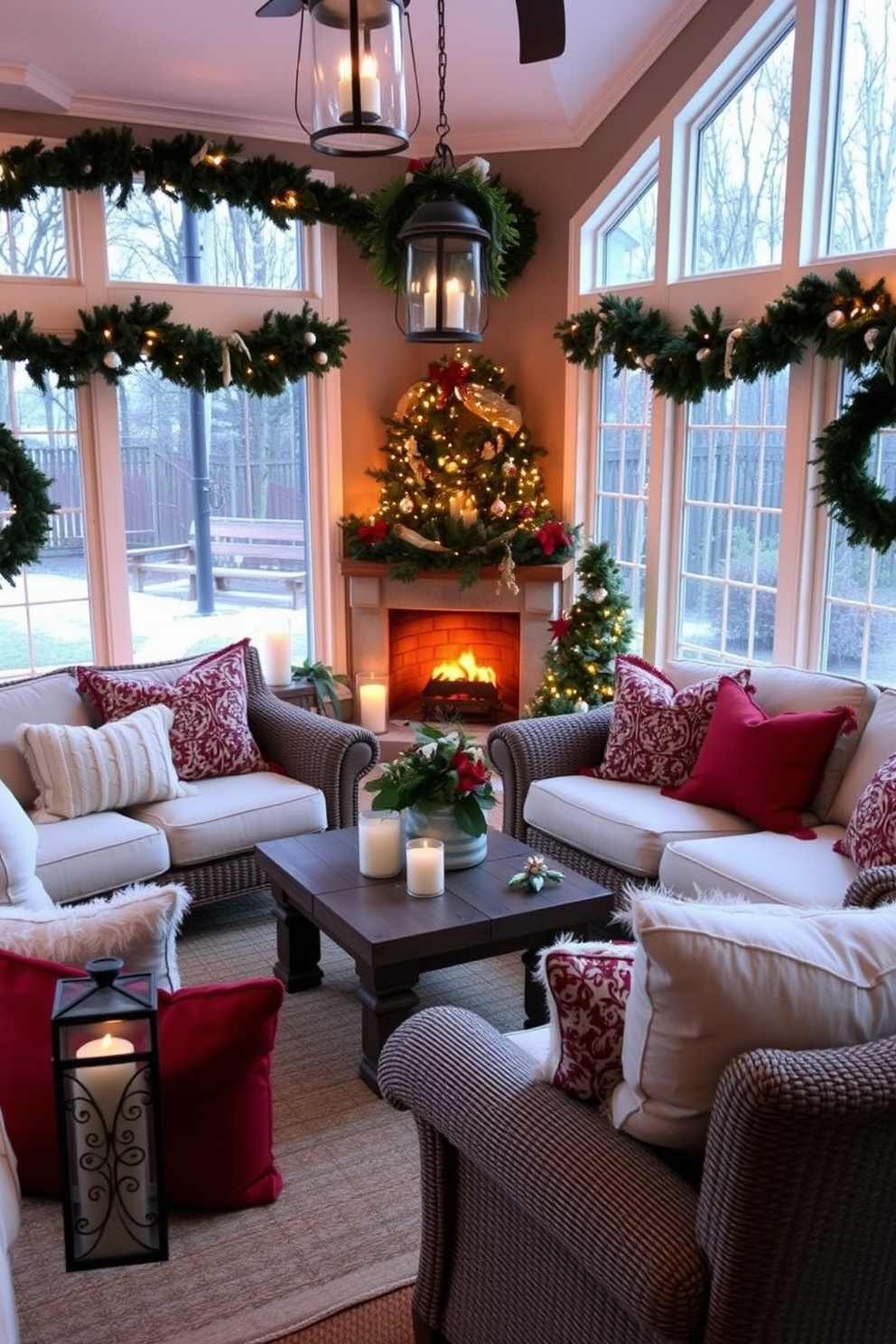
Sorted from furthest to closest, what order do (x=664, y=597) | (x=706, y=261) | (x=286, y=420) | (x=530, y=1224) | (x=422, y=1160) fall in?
1. (x=286, y=420)
2. (x=664, y=597)
3. (x=706, y=261)
4. (x=422, y=1160)
5. (x=530, y=1224)

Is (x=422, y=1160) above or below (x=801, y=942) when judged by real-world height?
below

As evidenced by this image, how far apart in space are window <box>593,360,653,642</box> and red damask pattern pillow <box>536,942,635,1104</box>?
3901 mm

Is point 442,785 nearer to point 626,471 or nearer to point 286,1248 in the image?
point 286,1248

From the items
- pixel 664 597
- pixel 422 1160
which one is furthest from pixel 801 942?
pixel 664 597

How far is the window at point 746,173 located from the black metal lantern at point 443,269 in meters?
1.62

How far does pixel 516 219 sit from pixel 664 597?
1.88 m

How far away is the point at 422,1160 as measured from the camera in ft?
7.15

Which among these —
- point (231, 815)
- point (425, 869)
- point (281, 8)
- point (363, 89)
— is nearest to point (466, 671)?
point (231, 815)

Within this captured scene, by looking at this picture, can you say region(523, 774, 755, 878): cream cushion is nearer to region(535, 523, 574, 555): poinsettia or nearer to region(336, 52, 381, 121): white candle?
region(535, 523, 574, 555): poinsettia

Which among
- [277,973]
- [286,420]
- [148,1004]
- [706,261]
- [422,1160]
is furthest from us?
[286,420]

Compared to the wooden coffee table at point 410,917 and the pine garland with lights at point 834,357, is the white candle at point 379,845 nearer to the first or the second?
the wooden coffee table at point 410,917

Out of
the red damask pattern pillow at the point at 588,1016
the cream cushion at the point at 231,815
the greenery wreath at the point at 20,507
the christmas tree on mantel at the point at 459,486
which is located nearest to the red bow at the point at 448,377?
the christmas tree on mantel at the point at 459,486

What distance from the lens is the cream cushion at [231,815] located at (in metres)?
3.94

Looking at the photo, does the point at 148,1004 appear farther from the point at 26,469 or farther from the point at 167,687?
the point at 26,469
